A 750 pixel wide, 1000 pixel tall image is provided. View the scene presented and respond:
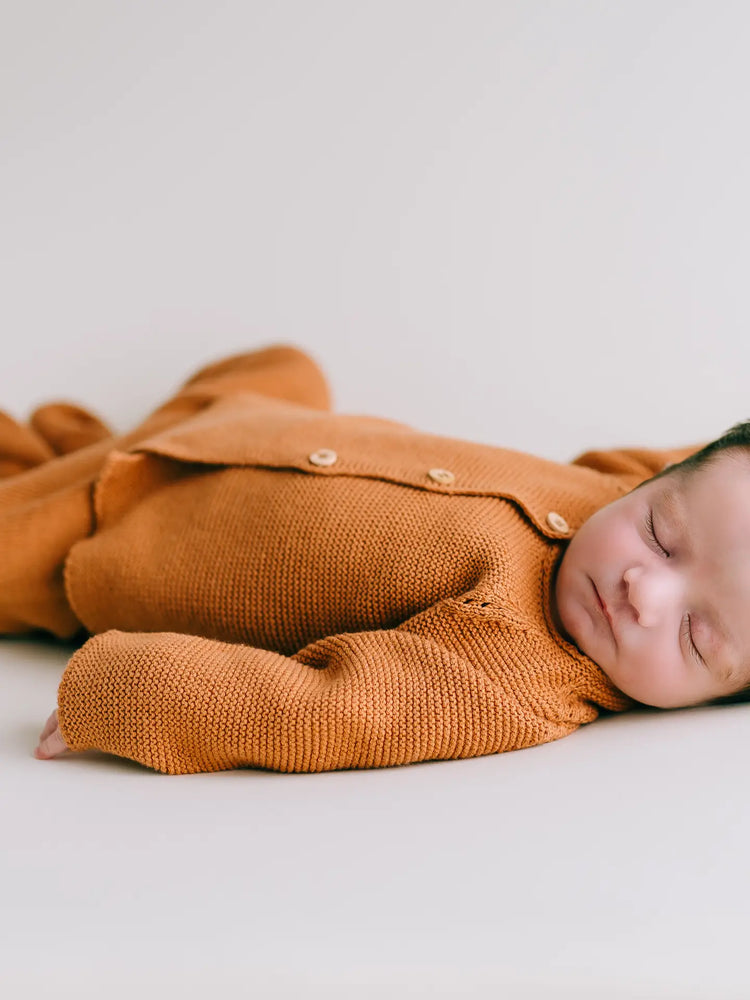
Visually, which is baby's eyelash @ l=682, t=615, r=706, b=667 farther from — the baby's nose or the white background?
the white background

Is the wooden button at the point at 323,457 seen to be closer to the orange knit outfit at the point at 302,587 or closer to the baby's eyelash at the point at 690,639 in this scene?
the orange knit outfit at the point at 302,587

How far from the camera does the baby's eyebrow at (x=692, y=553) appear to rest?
1.18 meters

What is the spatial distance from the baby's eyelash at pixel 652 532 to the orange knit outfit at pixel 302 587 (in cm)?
13

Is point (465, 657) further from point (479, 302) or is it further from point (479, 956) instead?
point (479, 302)

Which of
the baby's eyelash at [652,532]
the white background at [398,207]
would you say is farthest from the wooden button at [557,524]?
the white background at [398,207]

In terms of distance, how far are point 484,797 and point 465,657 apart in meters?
Answer: 0.21

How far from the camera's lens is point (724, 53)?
90.1 inches

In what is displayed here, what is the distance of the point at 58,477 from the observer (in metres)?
1.71

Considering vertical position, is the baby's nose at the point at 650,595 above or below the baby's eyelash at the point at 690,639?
above

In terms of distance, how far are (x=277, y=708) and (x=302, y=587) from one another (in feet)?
1.00

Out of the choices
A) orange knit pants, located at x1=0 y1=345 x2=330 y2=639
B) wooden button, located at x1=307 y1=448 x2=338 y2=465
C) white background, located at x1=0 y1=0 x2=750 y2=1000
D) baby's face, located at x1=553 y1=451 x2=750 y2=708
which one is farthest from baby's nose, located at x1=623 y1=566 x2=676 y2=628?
white background, located at x1=0 y1=0 x2=750 y2=1000

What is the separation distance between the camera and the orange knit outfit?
3.52ft

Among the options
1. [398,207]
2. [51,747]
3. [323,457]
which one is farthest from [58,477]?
[398,207]

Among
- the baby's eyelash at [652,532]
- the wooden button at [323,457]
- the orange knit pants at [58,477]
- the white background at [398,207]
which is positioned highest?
the white background at [398,207]
